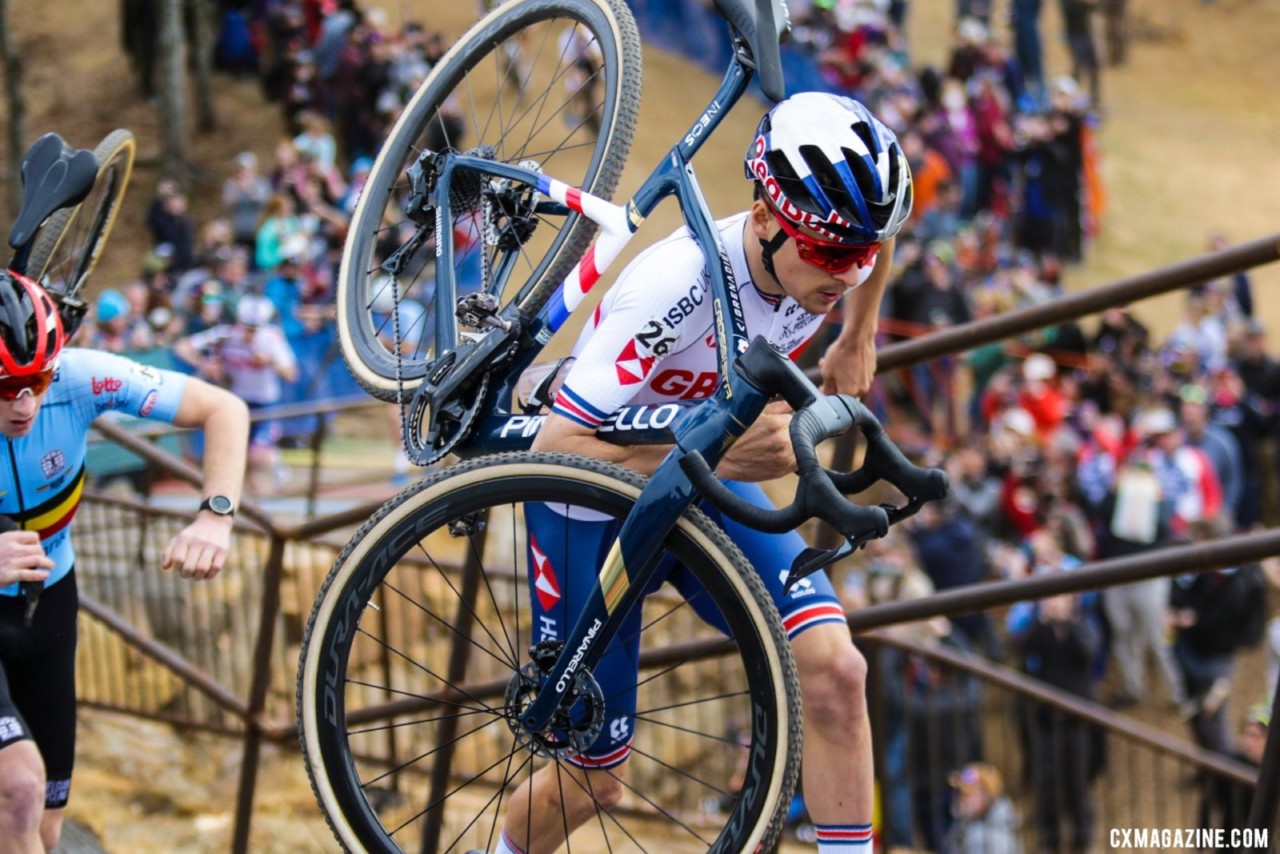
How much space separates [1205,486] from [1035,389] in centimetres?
170

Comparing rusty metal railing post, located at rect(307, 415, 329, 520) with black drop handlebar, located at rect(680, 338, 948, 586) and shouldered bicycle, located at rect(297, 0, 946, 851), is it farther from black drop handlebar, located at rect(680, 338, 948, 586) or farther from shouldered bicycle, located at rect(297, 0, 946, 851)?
black drop handlebar, located at rect(680, 338, 948, 586)

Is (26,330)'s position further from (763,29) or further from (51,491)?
(763,29)

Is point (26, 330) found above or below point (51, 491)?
above

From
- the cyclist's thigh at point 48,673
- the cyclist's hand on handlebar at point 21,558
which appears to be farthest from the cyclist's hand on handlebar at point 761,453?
the cyclist's thigh at point 48,673

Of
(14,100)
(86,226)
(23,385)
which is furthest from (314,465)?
(14,100)

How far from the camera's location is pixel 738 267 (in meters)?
3.67

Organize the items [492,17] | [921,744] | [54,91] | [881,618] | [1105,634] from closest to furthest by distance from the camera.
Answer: [881,618]
[492,17]
[921,744]
[1105,634]
[54,91]

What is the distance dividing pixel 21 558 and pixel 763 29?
7.11 feet

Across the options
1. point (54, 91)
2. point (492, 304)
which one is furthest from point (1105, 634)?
point (54, 91)

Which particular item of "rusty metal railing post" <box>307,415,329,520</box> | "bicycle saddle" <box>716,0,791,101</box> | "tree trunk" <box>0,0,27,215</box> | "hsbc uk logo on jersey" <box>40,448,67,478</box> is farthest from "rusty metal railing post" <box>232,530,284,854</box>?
"tree trunk" <box>0,0,27,215</box>

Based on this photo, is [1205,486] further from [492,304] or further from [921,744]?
[492,304]

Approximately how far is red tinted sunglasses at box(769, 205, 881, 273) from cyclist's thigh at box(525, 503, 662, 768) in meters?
0.73

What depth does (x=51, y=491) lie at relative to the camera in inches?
166

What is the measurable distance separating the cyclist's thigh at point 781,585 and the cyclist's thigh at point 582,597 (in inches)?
5.5
